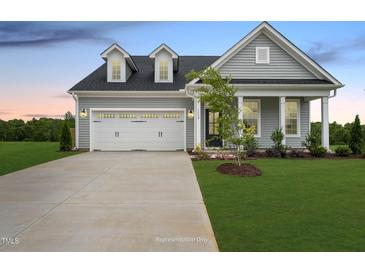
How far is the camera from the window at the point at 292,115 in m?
17.8

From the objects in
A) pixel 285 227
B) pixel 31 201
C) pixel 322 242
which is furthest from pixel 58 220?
pixel 322 242

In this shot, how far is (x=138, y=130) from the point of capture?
18672 millimetres

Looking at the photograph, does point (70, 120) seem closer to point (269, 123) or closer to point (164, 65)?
point (164, 65)

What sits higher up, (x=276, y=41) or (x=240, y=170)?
(x=276, y=41)

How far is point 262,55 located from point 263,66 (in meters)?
0.55

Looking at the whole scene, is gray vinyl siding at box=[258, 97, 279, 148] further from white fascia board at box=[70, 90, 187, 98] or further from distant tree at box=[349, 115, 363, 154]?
white fascia board at box=[70, 90, 187, 98]

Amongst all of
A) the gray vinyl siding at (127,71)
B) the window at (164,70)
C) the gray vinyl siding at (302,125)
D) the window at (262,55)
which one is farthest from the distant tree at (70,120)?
the gray vinyl siding at (302,125)

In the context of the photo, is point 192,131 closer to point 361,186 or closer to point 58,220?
point 361,186

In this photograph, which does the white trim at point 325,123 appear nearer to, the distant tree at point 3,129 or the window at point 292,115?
the window at point 292,115

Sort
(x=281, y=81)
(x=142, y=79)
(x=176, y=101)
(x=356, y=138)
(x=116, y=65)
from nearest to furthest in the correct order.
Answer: (x=356, y=138)
(x=281, y=81)
(x=176, y=101)
(x=116, y=65)
(x=142, y=79)

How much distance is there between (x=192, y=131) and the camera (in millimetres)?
18500

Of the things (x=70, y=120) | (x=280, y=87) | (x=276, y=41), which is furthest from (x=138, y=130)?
(x=70, y=120)

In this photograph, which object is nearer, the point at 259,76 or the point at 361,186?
the point at 361,186

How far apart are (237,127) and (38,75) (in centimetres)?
1115
